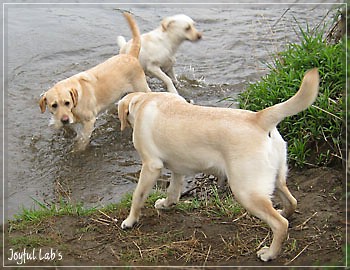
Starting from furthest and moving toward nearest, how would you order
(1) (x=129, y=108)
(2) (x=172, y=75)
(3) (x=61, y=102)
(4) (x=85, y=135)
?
(2) (x=172, y=75), (4) (x=85, y=135), (3) (x=61, y=102), (1) (x=129, y=108)

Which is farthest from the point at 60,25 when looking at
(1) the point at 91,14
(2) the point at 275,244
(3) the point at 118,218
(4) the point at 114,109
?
(2) the point at 275,244

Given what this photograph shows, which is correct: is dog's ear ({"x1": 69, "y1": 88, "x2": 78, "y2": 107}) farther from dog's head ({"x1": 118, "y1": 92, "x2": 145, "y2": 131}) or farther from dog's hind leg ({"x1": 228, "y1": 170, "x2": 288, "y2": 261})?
dog's hind leg ({"x1": 228, "y1": 170, "x2": 288, "y2": 261})

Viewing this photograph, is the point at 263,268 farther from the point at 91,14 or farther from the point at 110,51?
the point at 91,14

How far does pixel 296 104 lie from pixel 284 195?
0.88 m

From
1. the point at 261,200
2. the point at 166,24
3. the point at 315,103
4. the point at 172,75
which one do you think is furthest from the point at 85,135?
the point at 261,200

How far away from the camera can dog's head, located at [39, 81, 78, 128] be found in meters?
6.14

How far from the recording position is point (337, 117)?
496cm

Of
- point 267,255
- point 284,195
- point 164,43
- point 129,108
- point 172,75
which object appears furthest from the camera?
point 172,75

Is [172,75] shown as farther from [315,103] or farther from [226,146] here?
[226,146]

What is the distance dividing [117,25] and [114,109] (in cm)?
265

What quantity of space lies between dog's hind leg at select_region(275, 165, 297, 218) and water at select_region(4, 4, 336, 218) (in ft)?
5.97

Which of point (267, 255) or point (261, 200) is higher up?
point (261, 200)

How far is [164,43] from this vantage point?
7.86 meters

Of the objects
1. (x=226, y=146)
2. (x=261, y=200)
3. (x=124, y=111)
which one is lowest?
(x=261, y=200)
